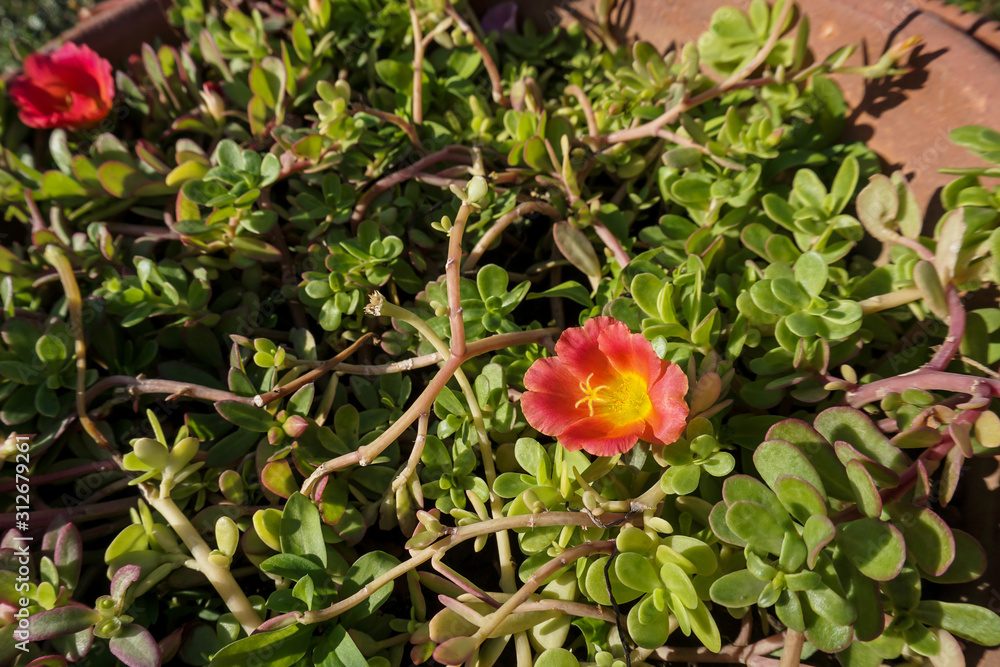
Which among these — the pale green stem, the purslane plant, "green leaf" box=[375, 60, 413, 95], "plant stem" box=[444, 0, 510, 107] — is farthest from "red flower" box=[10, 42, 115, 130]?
the pale green stem

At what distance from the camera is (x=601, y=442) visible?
79cm

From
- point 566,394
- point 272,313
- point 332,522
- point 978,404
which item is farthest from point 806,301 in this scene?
point 272,313

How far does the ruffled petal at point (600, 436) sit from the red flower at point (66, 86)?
1.25 meters

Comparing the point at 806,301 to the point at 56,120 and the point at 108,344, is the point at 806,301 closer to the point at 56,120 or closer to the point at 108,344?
the point at 108,344

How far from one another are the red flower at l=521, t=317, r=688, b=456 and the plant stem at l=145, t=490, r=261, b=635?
0.45m

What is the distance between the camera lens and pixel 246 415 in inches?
35.7

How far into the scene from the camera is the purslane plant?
0.75m

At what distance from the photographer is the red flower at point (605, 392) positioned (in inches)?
30.5

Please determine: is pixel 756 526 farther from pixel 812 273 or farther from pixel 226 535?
pixel 226 535

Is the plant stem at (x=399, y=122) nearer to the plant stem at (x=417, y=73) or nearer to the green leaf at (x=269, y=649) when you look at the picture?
the plant stem at (x=417, y=73)

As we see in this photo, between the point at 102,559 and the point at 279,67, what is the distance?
0.94 m

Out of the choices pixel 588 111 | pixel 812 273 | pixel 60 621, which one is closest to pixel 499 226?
pixel 588 111

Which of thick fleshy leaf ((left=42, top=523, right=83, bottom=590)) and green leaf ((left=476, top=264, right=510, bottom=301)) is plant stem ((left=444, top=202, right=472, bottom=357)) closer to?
green leaf ((left=476, top=264, right=510, bottom=301))

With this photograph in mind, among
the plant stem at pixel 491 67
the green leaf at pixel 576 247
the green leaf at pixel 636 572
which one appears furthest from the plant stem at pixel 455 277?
the plant stem at pixel 491 67
